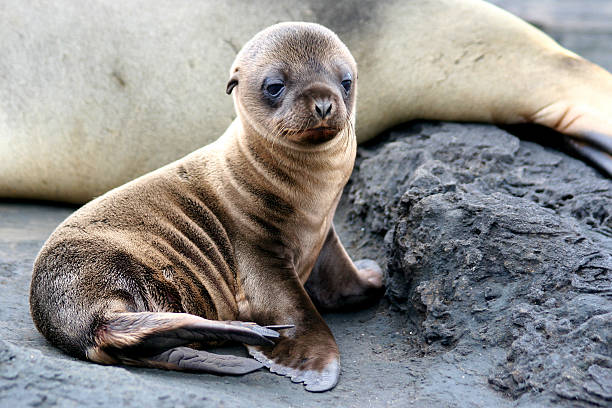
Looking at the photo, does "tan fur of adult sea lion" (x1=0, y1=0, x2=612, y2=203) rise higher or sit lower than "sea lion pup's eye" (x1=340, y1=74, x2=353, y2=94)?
lower

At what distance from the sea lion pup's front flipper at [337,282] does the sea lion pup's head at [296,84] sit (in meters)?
0.68

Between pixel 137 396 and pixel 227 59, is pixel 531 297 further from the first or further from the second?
pixel 227 59

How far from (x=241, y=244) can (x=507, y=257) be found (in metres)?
1.16

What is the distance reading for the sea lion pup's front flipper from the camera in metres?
3.55

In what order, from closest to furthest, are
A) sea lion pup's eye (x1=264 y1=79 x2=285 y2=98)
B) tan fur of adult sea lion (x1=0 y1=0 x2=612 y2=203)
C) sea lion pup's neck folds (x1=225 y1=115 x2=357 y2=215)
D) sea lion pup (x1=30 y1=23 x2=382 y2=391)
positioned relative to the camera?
sea lion pup (x1=30 y1=23 x2=382 y2=391)
sea lion pup's eye (x1=264 y1=79 x2=285 y2=98)
sea lion pup's neck folds (x1=225 y1=115 x2=357 y2=215)
tan fur of adult sea lion (x1=0 y1=0 x2=612 y2=203)

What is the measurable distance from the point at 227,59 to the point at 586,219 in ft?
8.55

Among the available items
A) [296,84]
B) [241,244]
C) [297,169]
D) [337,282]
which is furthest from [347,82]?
[337,282]

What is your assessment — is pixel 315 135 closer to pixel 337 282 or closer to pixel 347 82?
pixel 347 82

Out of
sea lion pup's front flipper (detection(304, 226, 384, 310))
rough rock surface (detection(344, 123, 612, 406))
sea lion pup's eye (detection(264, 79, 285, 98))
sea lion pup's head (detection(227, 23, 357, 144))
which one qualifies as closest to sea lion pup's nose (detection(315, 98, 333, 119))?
sea lion pup's head (detection(227, 23, 357, 144))

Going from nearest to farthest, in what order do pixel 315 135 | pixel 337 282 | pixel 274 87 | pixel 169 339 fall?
pixel 169 339 → pixel 315 135 → pixel 274 87 → pixel 337 282

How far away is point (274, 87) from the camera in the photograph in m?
3.17

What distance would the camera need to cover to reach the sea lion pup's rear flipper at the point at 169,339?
8.00ft

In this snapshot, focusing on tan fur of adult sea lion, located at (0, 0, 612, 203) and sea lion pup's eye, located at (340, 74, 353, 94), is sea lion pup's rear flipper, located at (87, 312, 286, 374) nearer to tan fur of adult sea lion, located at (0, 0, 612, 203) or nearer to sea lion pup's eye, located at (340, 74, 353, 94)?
sea lion pup's eye, located at (340, 74, 353, 94)

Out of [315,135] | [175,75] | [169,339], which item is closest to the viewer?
[169,339]
